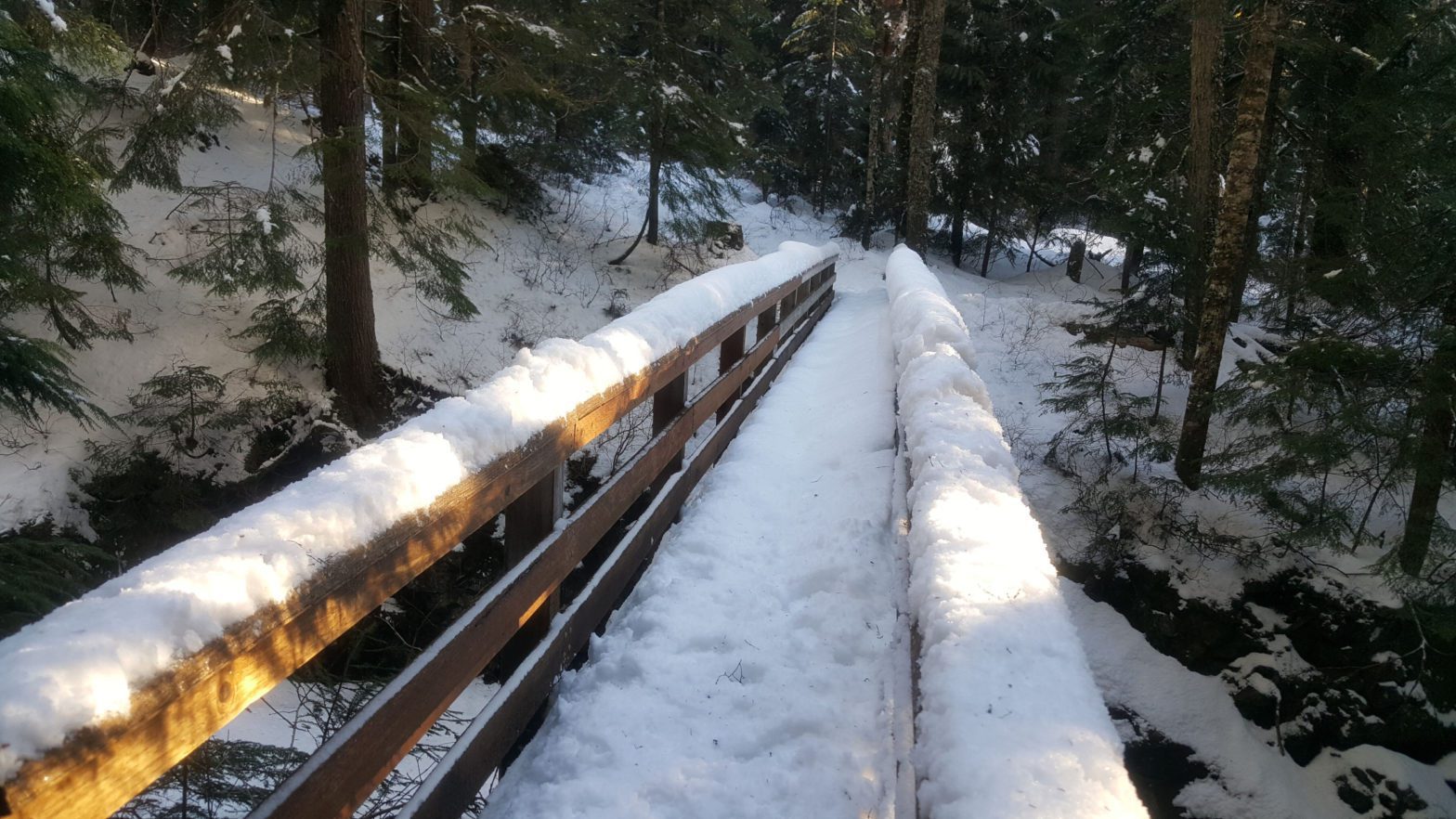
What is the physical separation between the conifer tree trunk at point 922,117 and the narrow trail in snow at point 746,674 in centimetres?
1384

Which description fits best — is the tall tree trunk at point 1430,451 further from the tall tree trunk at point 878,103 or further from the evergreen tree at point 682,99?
the tall tree trunk at point 878,103

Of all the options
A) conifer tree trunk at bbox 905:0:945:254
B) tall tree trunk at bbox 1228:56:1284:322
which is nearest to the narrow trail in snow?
tall tree trunk at bbox 1228:56:1284:322

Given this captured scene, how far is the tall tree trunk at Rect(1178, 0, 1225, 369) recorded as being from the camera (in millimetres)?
9938

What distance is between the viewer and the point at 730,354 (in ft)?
19.5

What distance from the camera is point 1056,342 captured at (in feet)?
45.0

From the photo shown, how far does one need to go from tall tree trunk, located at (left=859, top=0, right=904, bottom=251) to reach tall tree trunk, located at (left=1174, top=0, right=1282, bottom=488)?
14.2 metres

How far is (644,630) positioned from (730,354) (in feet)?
9.84

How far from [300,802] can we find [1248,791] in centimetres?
864

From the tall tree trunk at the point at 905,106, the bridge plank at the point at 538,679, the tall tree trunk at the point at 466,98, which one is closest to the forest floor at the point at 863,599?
the bridge plank at the point at 538,679

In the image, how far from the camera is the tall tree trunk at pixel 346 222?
8.33 meters

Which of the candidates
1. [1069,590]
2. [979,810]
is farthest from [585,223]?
[979,810]

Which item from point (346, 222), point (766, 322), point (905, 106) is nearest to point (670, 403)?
point (766, 322)

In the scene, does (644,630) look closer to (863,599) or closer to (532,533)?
(532,533)

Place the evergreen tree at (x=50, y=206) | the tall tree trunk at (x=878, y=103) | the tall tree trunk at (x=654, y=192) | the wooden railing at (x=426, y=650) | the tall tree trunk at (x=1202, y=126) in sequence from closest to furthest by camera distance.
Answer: the wooden railing at (x=426, y=650), the evergreen tree at (x=50, y=206), the tall tree trunk at (x=1202, y=126), the tall tree trunk at (x=654, y=192), the tall tree trunk at (x=878, y=103)
